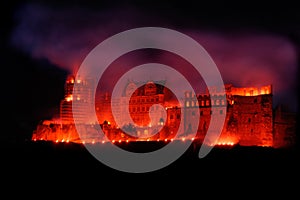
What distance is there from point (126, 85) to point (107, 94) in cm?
375

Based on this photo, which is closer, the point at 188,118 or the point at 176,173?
the point at 176,173

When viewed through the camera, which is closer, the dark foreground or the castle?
the dark foreground

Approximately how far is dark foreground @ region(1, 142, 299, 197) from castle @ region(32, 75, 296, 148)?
7.24 m

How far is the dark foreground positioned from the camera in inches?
1017

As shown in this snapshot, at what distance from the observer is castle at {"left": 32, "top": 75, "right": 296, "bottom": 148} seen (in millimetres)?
47875

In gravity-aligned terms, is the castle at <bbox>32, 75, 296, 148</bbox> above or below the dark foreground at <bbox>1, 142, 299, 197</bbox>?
above

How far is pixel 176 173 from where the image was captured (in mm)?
30688

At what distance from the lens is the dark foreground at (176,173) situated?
2584 cm

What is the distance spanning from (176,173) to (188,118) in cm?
2141

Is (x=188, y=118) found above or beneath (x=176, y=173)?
above

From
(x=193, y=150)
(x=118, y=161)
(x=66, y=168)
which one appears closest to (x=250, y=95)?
(x=193, y=150)

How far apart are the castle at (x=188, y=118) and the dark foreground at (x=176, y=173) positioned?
7.24m

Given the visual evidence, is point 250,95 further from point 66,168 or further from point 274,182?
point 66,168

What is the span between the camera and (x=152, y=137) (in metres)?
50.9
